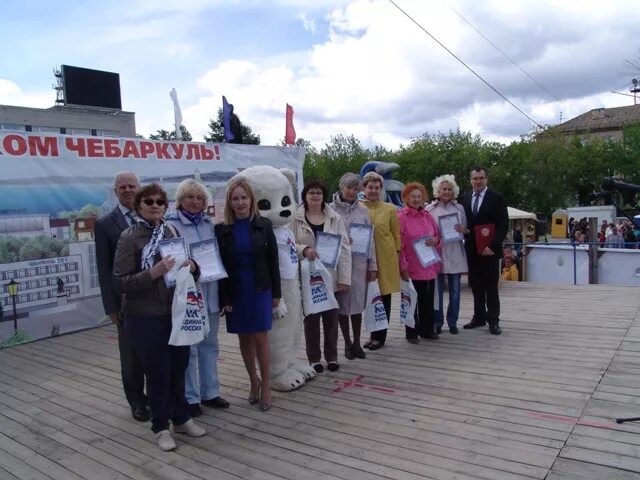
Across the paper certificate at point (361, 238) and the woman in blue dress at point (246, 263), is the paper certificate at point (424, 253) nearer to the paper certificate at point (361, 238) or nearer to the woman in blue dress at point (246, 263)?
the paper certificate at point (361, 238)

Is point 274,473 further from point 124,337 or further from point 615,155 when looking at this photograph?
point 615,155

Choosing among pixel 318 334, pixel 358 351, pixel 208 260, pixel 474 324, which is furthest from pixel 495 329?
pixel 208 260

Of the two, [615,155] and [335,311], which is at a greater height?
[615,155]

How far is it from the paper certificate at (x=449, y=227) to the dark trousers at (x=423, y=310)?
51 cm

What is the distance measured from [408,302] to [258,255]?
224 cm

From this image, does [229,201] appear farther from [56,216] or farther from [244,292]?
[56,216]

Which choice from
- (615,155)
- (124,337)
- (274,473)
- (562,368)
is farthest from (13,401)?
(615,155)

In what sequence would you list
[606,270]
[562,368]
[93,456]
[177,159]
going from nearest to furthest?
1. [93,456]
2. [562,368]
3. [177,159]
4. [606,270]

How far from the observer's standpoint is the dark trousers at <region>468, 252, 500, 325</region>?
5828 millimetres

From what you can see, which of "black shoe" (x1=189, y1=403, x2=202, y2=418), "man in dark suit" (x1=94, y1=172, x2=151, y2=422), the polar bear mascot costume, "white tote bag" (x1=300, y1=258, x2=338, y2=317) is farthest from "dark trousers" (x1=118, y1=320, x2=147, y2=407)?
"white tote bag" (x1=300, y1=258, x2=338, y2=317)

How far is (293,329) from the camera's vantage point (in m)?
4.33

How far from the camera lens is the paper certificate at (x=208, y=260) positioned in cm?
355

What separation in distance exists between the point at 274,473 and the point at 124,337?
1.65 metres

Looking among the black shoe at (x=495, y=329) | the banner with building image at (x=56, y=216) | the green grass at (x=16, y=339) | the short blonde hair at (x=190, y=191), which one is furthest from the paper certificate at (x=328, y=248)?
the green grass at (x=16, y=339)
